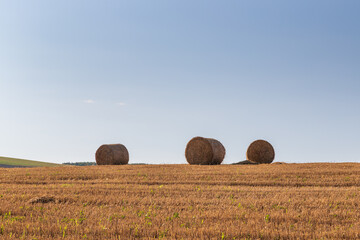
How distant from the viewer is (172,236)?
772 centimetres

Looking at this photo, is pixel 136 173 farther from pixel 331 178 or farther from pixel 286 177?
pixel 331 178

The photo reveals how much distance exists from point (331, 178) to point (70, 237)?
14842 millimetres

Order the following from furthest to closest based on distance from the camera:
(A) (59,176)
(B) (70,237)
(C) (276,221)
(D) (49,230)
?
1. (A) (59,176)
2. (C) (276,221)
3. (D) (49,230)
4. (B) (70,237)

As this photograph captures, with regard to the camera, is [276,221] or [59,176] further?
[59,176]

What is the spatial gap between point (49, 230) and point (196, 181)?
32.8 feet

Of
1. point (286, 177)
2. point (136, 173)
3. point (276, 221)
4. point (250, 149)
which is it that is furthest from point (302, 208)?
point (250, 149)

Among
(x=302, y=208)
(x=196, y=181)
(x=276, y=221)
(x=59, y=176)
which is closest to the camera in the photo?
(x=276, y=221)

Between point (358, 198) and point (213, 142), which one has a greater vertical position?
point (213, 142)

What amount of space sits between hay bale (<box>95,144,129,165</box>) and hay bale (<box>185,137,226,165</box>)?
22.5 feet

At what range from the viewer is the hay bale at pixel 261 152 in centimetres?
3062

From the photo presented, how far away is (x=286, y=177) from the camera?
62.2 feet

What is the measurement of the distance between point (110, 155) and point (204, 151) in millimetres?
8825

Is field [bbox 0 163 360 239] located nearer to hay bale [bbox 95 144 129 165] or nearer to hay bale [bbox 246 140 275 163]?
hay bale [bbox 246 140 275 163]

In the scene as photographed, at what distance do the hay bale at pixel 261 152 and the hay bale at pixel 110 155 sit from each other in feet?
37.1
